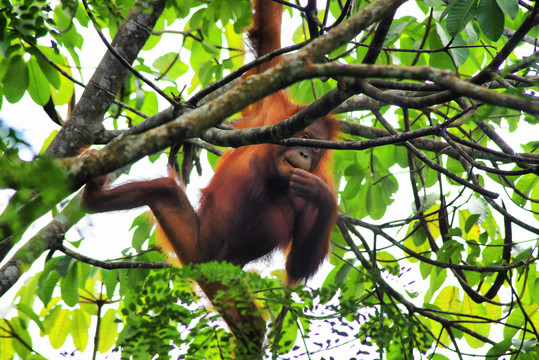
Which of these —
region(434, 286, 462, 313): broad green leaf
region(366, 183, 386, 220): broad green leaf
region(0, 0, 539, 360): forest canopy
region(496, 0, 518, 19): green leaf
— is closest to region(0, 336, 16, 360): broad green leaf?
region(0, 0, 539, 360): forest canopy

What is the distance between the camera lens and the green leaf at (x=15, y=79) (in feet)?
11.1

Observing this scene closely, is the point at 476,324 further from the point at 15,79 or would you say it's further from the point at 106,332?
the point at 15,79

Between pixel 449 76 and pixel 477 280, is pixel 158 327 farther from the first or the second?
pixel 477 280

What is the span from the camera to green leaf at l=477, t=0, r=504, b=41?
8.77 ft

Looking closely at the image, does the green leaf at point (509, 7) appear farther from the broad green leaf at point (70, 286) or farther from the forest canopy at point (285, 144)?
the broad green leaf at point (70, 286)

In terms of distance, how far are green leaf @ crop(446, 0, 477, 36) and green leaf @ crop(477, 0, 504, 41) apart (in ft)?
0.18

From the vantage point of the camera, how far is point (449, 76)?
1.54m

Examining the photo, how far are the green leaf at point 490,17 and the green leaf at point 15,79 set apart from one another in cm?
268

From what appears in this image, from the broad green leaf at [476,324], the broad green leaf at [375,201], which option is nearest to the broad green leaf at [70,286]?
the broad green leaf at [375,201]

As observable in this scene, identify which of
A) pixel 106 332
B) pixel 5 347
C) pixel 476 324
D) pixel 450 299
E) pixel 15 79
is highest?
pixel 15 79

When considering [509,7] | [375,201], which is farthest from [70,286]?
[509,7]

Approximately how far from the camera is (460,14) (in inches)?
108

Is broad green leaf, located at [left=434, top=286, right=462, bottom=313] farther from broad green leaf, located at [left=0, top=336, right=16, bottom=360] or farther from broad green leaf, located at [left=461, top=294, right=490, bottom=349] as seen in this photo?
broad green leaf, located at [left=0, top=336, right=16, bottom=360]

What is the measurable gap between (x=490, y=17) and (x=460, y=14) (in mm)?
143
